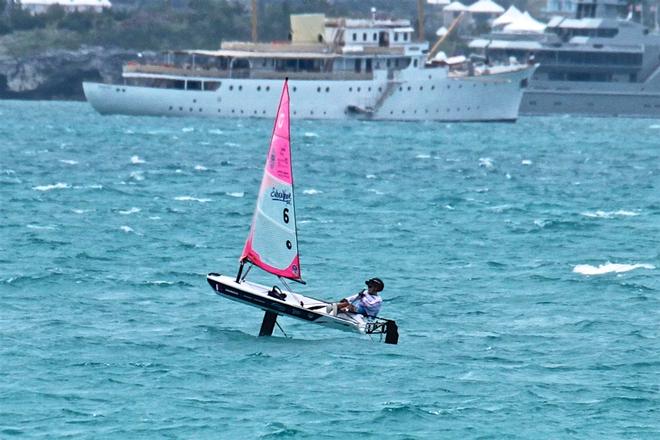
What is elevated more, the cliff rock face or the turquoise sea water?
the turquoise sea water

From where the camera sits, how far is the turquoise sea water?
2944cm

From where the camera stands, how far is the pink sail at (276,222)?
3638 cm

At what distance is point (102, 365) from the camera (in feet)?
107

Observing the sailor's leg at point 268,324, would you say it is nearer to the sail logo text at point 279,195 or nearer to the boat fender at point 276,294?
the boat fender at point 276,294

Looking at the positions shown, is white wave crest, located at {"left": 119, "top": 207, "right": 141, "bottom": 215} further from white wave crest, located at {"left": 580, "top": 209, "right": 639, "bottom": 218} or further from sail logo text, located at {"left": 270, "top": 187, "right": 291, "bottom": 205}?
sail logo text, located at {"left": 270, "top": 187, "right": 291, "bottom": 205}

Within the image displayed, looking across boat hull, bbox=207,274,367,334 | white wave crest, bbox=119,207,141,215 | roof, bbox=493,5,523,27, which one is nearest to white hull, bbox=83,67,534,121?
roof, bbox=493,5,523,27

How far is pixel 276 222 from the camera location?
36.7 meters

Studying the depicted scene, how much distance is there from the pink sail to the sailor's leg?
1.22m

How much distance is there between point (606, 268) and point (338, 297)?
10.1 meters

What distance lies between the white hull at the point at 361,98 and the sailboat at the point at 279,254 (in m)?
101

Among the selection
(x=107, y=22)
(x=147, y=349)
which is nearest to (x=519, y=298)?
(x=147, y=349)

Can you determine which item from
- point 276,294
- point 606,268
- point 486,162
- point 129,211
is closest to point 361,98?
point 486,162

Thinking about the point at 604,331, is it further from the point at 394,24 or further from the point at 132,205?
the point at 394,24

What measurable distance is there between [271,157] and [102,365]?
661 cm
